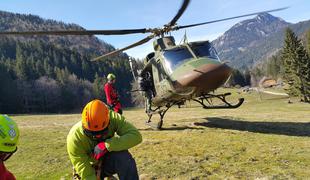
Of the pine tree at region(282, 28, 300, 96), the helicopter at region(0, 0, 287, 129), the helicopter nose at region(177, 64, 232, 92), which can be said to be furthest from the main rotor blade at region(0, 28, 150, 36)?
the pine tree at region(282, 28, 300, 96)

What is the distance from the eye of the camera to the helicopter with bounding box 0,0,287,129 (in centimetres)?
1264

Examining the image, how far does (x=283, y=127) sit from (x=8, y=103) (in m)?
68.0

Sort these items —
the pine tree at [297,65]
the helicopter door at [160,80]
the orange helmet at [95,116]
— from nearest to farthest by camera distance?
the orange helmet at [95,116]
the helicopter door at [160,80]
the pine tree at [297,65]

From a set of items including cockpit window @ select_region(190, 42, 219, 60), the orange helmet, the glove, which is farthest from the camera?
cockpit window @ select_region(190, 42, 219, 60)

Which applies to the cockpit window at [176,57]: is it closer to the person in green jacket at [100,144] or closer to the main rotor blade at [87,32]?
the main rotor blade at [87,32]

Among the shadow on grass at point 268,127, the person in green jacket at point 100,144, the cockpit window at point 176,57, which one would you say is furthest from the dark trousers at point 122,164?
the shadow on grass at point 268,127

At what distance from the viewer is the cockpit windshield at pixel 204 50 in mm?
13978

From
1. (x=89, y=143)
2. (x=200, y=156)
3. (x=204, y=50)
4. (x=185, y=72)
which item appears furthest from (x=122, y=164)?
(x=204, y=50)

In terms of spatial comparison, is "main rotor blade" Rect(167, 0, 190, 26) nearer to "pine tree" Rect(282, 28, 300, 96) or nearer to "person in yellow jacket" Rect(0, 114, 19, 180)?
"person in yellow jacket" Rect(0, 114, 19, 180)

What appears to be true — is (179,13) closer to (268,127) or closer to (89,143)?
(268,127)

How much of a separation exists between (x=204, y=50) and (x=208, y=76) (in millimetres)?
2089

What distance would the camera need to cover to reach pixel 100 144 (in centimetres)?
525

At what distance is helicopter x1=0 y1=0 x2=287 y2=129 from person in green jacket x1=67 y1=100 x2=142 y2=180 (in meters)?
7.11

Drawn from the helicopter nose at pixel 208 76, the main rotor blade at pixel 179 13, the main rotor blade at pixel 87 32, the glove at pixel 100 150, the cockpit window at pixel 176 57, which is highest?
the main rotor blade at pixel 179 13
